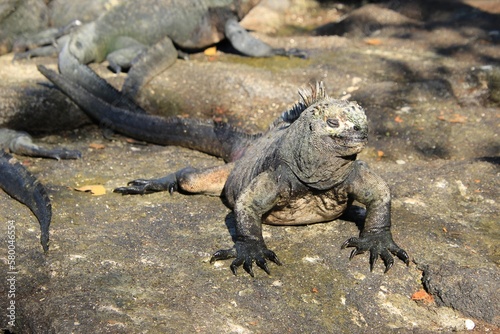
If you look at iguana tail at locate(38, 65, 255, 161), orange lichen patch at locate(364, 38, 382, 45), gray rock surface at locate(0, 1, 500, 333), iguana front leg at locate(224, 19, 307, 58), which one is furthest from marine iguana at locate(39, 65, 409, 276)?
orange lichen patch at locate(364, 38, 382, 45)

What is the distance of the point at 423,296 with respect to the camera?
11.1 ft

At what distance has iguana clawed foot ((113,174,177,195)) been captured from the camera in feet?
14.8

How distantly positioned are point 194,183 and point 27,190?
109cm

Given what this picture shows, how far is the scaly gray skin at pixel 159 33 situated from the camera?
7.11m

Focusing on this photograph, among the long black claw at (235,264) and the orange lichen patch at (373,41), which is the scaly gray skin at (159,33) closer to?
the orange lichen patch at (373,41)

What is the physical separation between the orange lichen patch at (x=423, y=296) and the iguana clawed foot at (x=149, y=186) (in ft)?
6.17

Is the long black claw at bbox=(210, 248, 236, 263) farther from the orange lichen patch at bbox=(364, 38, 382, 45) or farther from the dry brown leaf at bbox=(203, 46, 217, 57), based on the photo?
the orange lichen patch at bbox=(364, 38, 382, 45)

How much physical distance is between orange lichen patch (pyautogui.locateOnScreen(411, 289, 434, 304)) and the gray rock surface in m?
0.02

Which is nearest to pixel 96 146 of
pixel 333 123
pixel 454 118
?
pixel 333 123

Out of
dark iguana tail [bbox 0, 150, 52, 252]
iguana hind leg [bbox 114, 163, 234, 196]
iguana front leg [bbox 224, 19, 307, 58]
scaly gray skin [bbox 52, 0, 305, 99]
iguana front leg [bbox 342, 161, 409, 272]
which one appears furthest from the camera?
iguana front leg [bbox 224, 19, 307, 58]

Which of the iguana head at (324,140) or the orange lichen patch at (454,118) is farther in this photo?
the orange lichen patch at (454,118)

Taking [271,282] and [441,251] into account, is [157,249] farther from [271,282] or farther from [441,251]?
[441,251]

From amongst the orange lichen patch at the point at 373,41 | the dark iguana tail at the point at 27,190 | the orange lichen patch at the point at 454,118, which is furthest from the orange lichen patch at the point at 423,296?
the orange lichen patch at the point at 373,41

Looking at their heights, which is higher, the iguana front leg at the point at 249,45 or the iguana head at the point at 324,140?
the iguana head at the point at 324,140
